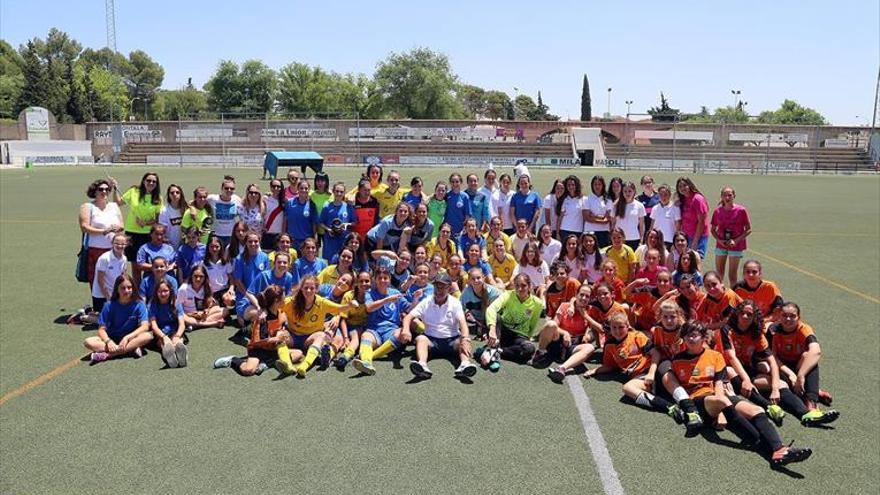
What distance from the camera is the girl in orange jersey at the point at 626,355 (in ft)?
20.4

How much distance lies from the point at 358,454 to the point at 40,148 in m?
63.5

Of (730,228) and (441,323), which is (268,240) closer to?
(441,323)

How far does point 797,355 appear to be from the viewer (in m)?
6.16

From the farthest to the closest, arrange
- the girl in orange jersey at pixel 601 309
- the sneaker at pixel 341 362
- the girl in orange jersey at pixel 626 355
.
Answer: the girl in orange jersey at pixel 601 309
the sneaker at pixel 341 362
the girl in orange jersey at pixel 626 355

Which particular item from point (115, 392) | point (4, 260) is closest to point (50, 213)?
point (4, 260)

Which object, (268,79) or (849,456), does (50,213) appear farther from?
(268,79)

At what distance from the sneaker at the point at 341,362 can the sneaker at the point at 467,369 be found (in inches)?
49.9

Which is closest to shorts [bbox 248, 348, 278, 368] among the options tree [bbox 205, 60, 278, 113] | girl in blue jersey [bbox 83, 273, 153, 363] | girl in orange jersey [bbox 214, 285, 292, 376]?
girl in orange jersey [bbox 214, 285, 292, 376]

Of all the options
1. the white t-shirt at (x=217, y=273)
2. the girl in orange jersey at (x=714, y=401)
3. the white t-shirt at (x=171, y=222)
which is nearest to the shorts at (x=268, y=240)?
the white t-shirt at (x=217, y=273)

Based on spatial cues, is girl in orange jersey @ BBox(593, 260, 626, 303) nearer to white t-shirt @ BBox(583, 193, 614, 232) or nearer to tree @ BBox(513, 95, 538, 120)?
white t-shirt @ BBox(583, 193, 614, 232)

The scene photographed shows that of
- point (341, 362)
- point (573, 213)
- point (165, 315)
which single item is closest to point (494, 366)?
point (341, 362)

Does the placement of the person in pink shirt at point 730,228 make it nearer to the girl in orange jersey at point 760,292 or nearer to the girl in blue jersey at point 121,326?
the girl in orange jersey at point 760,292

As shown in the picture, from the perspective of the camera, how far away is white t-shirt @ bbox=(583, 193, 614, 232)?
9.55 metres

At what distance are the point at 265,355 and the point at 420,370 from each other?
1.91m
